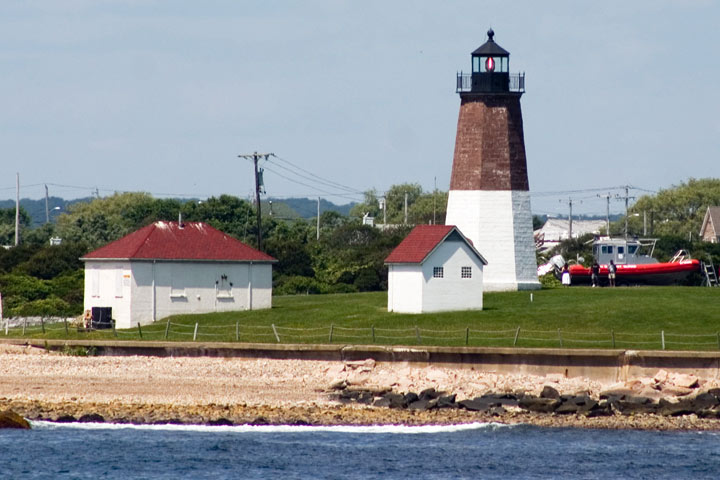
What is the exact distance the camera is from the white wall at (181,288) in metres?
47.2

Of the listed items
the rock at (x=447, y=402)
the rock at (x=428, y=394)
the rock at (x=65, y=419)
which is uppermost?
the rock at (x=428, y=394)

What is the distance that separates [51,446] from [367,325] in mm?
15696

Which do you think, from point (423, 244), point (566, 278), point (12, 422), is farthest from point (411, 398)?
point (566, 278)

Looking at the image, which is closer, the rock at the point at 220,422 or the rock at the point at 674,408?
the rock at the point at 220,422

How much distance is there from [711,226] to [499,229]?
62.6m

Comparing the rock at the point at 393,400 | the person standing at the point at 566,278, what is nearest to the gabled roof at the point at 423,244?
the person standing at the point at 566,278

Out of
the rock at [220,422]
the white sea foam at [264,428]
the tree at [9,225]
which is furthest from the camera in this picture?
the tree at [9,225]

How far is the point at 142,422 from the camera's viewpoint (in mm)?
33062

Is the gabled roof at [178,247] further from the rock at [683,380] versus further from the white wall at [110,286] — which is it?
the rock at [683,380]

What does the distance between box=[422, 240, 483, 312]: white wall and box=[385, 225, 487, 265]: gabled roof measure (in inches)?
9.8

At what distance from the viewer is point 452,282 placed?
47344 mm

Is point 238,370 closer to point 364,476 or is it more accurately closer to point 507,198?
point 364,476

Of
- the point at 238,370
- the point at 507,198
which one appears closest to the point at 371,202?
the point at 507,198

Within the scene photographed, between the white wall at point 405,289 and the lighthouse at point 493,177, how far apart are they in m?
4.63
